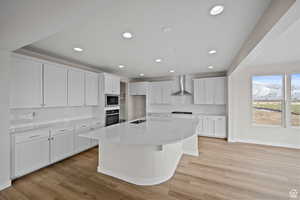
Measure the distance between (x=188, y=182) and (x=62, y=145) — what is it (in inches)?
107

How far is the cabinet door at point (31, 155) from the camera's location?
211 cm

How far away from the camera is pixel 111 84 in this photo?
13.4ft

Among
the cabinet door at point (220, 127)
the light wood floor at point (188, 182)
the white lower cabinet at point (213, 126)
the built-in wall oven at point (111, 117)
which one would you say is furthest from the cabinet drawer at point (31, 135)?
the cabinet door at point (220, 127)

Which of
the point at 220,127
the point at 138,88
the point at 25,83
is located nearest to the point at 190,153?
the point at 220,127

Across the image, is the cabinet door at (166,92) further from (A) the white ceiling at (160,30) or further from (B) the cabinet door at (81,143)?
(B) the cabinet door at (81,143)

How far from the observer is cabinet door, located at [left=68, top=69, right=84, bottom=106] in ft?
10.3

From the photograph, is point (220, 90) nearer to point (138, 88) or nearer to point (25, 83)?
point (138, 88)

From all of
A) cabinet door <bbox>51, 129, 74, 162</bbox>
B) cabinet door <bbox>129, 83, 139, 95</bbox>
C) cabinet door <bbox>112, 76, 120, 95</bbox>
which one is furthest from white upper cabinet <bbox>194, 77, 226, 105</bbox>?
cabinet door <bbox>51, 129, 74, 162</bbox>

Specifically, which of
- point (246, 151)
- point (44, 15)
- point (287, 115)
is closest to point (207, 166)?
point (246, 151)

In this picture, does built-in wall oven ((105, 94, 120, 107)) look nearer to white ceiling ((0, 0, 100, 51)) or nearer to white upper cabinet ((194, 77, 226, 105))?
white ceiling ((0, 0, 100, 51))

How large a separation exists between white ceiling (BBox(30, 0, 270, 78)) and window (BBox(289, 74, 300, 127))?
231 centimetres

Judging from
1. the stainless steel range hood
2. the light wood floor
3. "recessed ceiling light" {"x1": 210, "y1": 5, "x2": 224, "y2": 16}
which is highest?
"recessed ceiling light" {"x1": 210, "y1": 5, "x2": 224, "y2": 16}

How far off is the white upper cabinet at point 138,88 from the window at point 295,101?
4.67 meters

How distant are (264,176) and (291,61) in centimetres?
336
